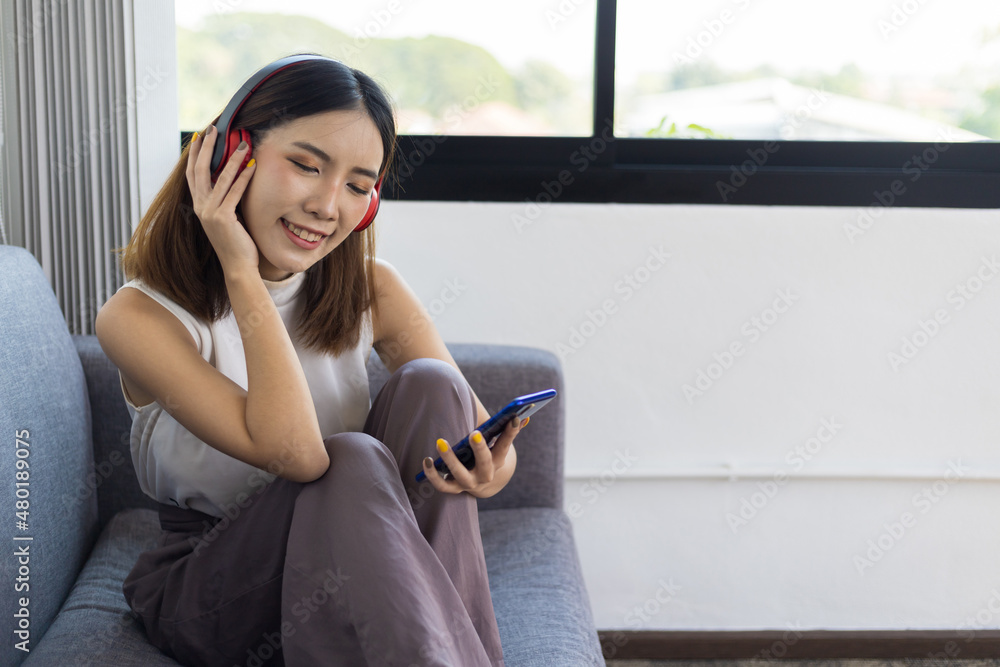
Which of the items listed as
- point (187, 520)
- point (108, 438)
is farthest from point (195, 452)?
point (108, 438)

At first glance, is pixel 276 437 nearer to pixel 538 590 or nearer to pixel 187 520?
pixel 187 520

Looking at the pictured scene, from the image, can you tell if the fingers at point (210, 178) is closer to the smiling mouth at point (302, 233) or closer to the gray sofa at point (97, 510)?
the smiling mouth at point (302, 233)

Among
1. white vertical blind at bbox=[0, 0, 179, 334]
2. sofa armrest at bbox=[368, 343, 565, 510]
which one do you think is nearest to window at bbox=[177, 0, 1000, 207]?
white vertical blind at bbox=[0, 0, 179, 334]

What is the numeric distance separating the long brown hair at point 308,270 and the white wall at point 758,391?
48cm

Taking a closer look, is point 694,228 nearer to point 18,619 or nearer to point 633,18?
point 633,18

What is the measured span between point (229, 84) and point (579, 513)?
124 cm

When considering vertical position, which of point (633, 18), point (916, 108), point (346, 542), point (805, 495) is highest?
point (633, 18)

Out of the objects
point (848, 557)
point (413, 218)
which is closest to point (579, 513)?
point (848, 557)

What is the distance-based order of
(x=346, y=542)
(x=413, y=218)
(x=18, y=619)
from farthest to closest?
(x=413, y=218) < (x=18, y=619) < (x=346, y=542)

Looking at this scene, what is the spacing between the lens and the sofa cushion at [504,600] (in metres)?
1.08

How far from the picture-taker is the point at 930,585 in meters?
1.86

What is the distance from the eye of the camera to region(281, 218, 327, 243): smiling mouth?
3.67 feet

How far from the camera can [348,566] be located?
94 centimetres

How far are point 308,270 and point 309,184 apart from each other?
24cm
